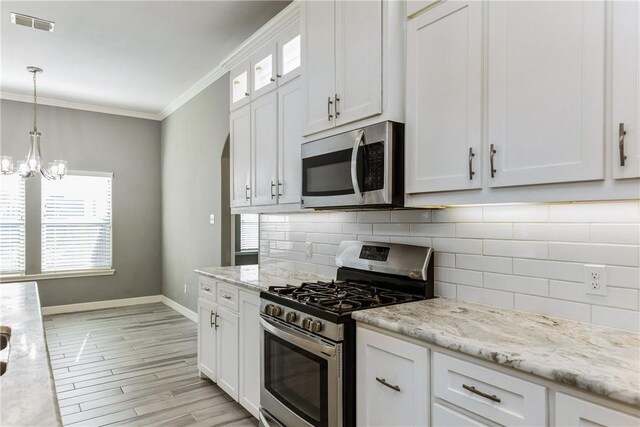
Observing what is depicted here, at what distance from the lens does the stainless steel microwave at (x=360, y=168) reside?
1955 mm

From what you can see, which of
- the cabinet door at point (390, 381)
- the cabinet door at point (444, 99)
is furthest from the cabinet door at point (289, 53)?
the cabinet door at point (390, 381)

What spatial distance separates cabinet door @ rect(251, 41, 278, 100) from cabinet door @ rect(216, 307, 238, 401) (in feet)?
5.49

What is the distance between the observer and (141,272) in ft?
20.8

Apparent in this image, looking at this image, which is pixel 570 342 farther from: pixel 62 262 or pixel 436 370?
pixel 62 262

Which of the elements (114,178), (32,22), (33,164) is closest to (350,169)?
(32,22)

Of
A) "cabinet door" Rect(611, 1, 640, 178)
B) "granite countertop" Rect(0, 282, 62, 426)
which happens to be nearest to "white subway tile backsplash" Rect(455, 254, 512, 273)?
"cabinet door" Rect(611, 1, 640, 178)

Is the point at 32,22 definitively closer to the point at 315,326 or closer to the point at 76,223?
the point at 76,223

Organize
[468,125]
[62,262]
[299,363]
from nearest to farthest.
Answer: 1. [468,125]
2. [299,363]
3. [62,262]

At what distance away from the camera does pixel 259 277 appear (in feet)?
9.62

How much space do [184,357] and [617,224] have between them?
12.2 ft

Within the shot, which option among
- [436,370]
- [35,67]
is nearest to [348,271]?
[436,370]

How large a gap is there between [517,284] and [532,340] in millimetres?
472

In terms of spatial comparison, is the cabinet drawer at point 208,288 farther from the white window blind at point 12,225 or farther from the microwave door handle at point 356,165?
the white window blind at point 12,225

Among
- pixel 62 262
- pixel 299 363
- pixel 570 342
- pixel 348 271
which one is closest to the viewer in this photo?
pixel 570 342
